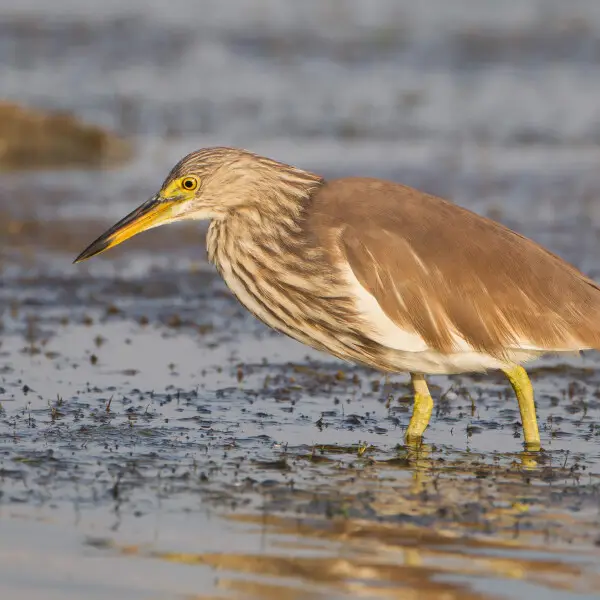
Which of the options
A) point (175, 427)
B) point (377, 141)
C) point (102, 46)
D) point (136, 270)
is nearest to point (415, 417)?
point (175, 427)

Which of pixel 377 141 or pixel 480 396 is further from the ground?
pixel 377 141

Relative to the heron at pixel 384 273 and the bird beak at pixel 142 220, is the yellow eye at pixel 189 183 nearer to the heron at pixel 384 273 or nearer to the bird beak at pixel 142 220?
the heron at pixel 384 273

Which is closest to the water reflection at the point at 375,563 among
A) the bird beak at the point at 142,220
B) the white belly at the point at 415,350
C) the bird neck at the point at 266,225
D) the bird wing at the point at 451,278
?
the white belly at the point at 415,350

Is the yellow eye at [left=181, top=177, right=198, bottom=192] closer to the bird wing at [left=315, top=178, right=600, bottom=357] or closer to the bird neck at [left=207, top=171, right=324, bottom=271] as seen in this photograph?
the bird neck at [left=207, top=171, right=324, bottom=271]

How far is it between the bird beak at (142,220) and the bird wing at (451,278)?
781 millimetres

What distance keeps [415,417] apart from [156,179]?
778cm

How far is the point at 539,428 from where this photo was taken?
24.3 feet

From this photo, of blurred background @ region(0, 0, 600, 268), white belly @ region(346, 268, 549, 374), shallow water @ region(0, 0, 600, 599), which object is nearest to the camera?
shallow water @ region(0, 0, 600, 599)

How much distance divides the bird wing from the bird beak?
0.78 meters

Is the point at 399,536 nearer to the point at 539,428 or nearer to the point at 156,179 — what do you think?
the point at 539,428

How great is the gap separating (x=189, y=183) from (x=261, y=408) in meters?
1.34

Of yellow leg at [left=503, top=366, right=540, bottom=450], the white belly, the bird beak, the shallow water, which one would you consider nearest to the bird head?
the bird beak

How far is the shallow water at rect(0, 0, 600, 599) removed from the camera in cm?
526

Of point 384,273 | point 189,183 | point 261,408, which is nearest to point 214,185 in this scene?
point 189,183
